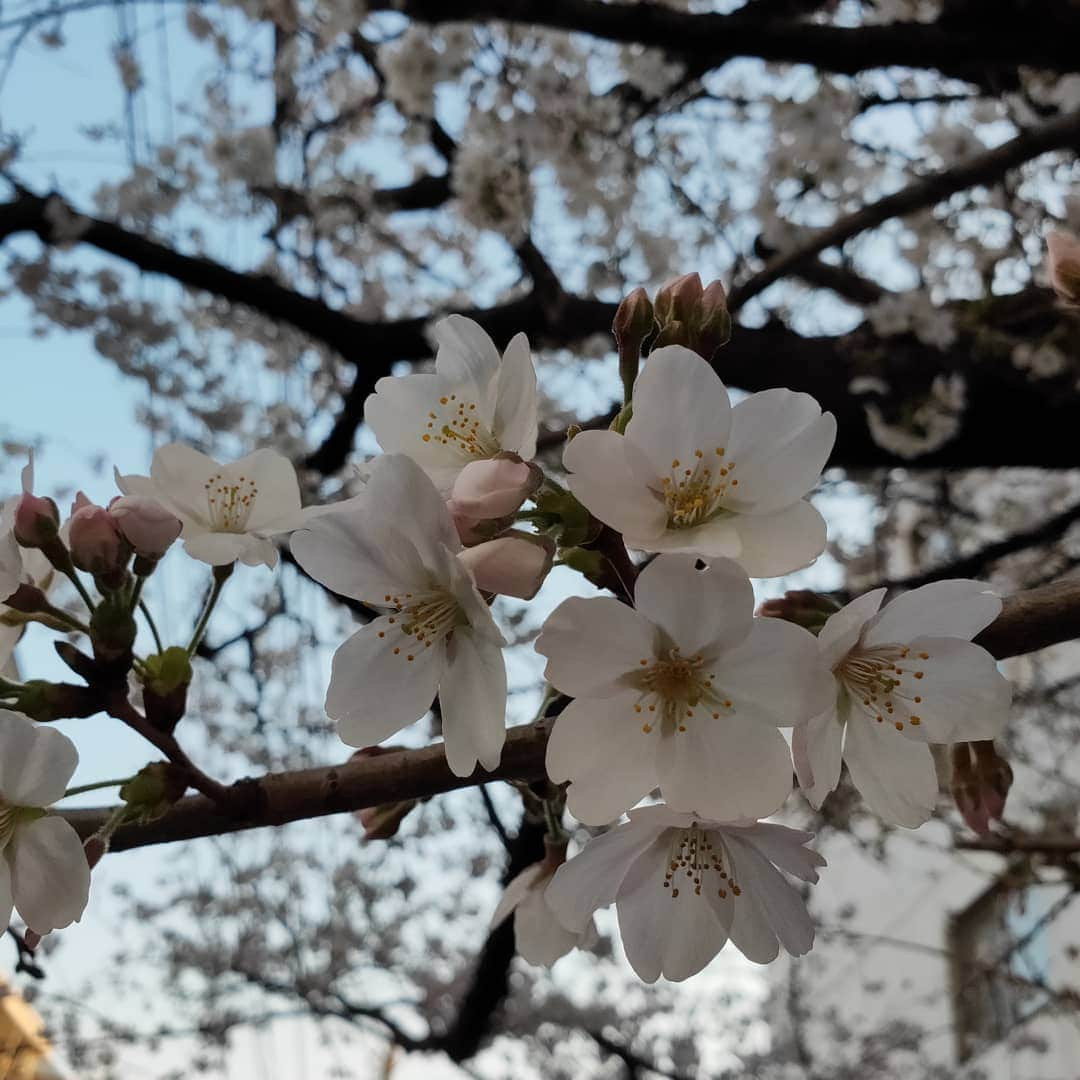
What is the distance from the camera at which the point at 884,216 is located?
2.25 meters

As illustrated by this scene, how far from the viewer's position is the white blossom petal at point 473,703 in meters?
0.62

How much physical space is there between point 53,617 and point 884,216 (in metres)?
2.01

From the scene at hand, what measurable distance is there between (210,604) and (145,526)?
13cm

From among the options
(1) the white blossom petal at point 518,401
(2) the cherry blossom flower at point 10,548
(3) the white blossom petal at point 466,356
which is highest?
(3) the white blossom petal at point 466,356

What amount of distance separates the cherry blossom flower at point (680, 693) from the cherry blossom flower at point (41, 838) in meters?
0.32

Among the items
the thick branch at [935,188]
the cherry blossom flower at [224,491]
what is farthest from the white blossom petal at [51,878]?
the thick branch at [935,188]

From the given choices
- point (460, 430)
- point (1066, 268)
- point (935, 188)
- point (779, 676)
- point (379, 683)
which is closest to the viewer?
point (779, 676)

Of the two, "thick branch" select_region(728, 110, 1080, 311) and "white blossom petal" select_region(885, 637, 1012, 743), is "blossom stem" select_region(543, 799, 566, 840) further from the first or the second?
"thick branch" select_region(728, 110, 1080, 311)

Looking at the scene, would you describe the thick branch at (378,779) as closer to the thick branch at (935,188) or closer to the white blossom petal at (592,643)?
the white blossom petal at (592,643)

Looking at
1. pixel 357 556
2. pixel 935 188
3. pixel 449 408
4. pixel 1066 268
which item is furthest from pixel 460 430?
pixel 935 188

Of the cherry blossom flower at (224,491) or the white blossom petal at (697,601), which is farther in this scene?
the cherry blossom flower at (224,491)

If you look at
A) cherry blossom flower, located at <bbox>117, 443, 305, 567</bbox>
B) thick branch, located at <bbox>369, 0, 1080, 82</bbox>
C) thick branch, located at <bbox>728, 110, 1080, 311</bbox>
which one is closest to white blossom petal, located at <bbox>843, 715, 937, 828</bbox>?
cherry blossom flower, located at <bbox>117, 443, 305, 567</bbox>

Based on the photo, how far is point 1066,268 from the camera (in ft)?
3.06

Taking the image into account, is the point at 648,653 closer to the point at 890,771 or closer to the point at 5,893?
the point at 890,771
